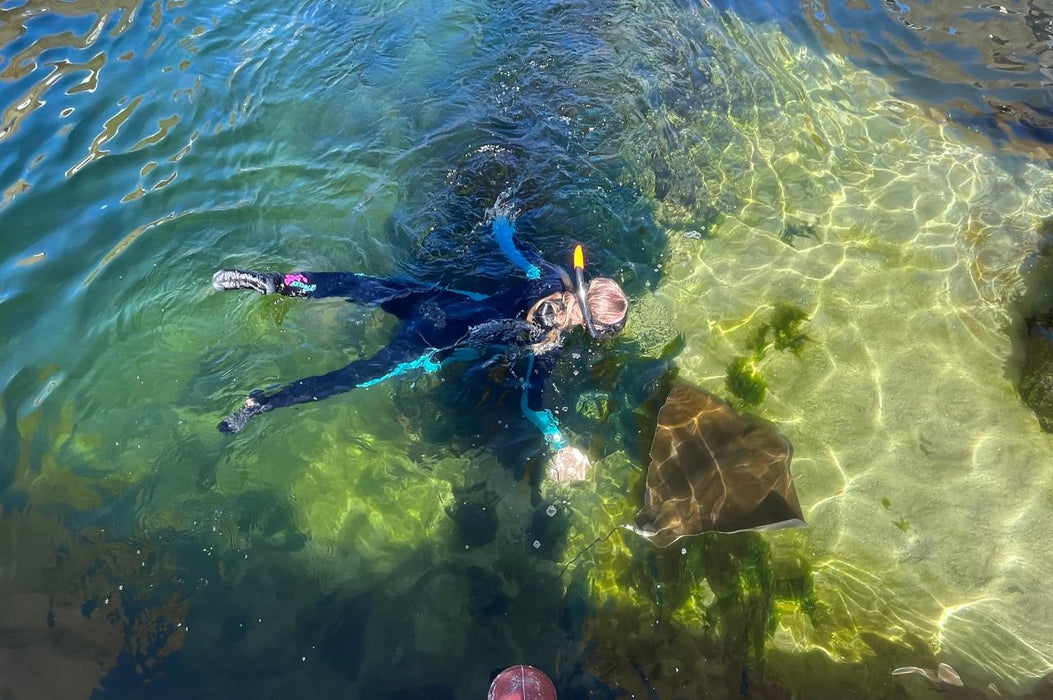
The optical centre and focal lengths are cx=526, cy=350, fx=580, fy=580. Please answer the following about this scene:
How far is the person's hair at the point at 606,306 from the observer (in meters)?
4.38

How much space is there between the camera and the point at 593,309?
4422mm

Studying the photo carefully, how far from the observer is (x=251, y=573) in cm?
471

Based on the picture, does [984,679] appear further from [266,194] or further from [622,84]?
[266,194]

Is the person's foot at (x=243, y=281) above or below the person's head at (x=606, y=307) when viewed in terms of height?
above

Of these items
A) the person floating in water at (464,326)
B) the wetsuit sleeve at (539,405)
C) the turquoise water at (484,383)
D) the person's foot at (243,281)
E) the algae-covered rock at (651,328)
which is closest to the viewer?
the turquoise water at (484,383)

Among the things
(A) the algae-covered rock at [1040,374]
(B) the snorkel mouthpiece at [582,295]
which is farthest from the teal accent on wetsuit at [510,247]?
(A) the algae-covered rock at [1040,374]

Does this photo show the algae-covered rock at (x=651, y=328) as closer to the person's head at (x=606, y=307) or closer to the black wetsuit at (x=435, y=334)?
the black wetsuit at (x=435, y=334)

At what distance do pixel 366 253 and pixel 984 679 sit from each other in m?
6.40

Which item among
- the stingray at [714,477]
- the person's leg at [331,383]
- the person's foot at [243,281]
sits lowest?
the stingray at [714,477]

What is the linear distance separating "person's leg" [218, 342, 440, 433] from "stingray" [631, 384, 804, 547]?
2301 mm

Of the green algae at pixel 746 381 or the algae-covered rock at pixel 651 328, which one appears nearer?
the green algae at pixel 746 381

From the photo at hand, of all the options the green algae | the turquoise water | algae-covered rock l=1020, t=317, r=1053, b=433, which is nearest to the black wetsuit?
the turquoise water

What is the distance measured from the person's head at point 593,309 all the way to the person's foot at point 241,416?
2.42m

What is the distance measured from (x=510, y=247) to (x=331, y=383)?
2.11 meters
